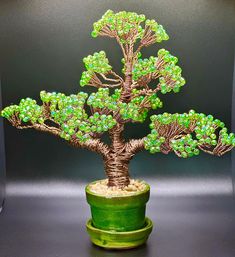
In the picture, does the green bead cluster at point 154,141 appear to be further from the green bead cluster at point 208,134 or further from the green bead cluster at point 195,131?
the green bead cluster at point 208,134

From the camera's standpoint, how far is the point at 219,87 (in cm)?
328

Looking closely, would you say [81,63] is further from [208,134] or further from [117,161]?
[208,134]

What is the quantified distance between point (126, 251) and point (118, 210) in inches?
7.3

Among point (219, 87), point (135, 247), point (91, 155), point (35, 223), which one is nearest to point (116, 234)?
point (135, 247)

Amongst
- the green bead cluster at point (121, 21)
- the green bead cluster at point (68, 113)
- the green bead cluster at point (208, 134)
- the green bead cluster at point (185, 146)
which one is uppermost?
the green bead cluster at point (121, 21)

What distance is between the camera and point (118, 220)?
101 inches

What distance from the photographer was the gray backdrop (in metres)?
3.23

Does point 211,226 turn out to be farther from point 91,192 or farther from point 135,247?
point 91,192

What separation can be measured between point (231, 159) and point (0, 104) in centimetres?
Result: 130

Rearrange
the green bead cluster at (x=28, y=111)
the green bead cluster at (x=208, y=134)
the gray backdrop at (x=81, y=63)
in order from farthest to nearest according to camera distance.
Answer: the gray backdrop at (x=81, y=63)
the green bead cluster at (x=28, y=111)
the green bead cluster at (x=208, y=134)

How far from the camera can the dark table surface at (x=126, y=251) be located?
2.57 metres

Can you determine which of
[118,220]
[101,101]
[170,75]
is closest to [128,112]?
[101,101]

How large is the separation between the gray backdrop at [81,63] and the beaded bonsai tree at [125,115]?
64 centimetres

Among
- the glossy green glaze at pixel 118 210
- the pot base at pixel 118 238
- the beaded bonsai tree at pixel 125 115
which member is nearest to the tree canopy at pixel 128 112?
the beaded bonsai tree at pixel 125 115
